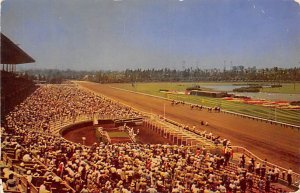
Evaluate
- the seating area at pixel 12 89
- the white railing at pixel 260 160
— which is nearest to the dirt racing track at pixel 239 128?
the white railing at pixel 260 160

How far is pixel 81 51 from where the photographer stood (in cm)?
900

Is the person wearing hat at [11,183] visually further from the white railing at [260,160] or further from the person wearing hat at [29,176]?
the white railing at [260,160]

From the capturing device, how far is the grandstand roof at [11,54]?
28.9ft

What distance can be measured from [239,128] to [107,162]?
258 centimetres

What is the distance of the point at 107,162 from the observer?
28.4 feet

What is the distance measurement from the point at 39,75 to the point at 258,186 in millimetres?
4685

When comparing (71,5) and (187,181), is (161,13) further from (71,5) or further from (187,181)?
(187,181)

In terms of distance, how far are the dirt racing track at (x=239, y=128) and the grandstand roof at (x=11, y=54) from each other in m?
1.22

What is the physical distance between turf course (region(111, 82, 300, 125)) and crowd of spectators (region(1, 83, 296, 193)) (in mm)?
586

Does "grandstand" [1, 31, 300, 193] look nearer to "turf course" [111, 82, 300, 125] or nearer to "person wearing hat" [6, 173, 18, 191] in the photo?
"person wearing hat" [6, 173, 18, 191]

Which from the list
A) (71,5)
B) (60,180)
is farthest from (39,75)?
(60,180)

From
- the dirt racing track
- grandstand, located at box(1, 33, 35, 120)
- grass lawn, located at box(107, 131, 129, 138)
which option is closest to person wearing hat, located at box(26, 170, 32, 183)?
grandstand, located at box(1, 33, 35, 120)

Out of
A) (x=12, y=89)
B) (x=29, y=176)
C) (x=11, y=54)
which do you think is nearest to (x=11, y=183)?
(x=29, y=176)

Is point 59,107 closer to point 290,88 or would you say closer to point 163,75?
point 163,75
